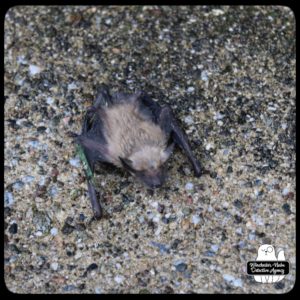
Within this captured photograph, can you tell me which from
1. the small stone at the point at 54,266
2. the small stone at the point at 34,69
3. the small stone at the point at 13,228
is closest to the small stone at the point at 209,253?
the small stone at the point at 54,266

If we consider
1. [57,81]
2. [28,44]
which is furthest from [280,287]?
[28,44]

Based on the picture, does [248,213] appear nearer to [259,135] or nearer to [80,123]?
[259,135]

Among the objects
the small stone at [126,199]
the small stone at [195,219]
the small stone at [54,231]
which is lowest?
the small stone at [54,231]

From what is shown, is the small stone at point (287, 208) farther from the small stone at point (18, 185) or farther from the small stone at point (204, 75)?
the small stone at point (18, 185)

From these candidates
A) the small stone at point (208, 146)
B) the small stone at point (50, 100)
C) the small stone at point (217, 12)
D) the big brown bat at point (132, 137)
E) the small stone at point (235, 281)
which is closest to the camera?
the small stone at point (235, 281)

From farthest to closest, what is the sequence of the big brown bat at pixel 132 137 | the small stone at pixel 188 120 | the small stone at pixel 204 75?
the small stone at pixel 204 75 → the small stone at pixel 188 120 → the big brown bat at pixel 132 137

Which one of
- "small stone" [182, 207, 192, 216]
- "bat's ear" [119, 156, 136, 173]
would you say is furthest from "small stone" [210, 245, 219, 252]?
"bat's ear" [119, 156, 136, 173]

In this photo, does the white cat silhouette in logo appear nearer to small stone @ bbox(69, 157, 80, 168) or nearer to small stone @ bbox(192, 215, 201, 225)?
small stone @ bbox(192, 215, 201, 225)
